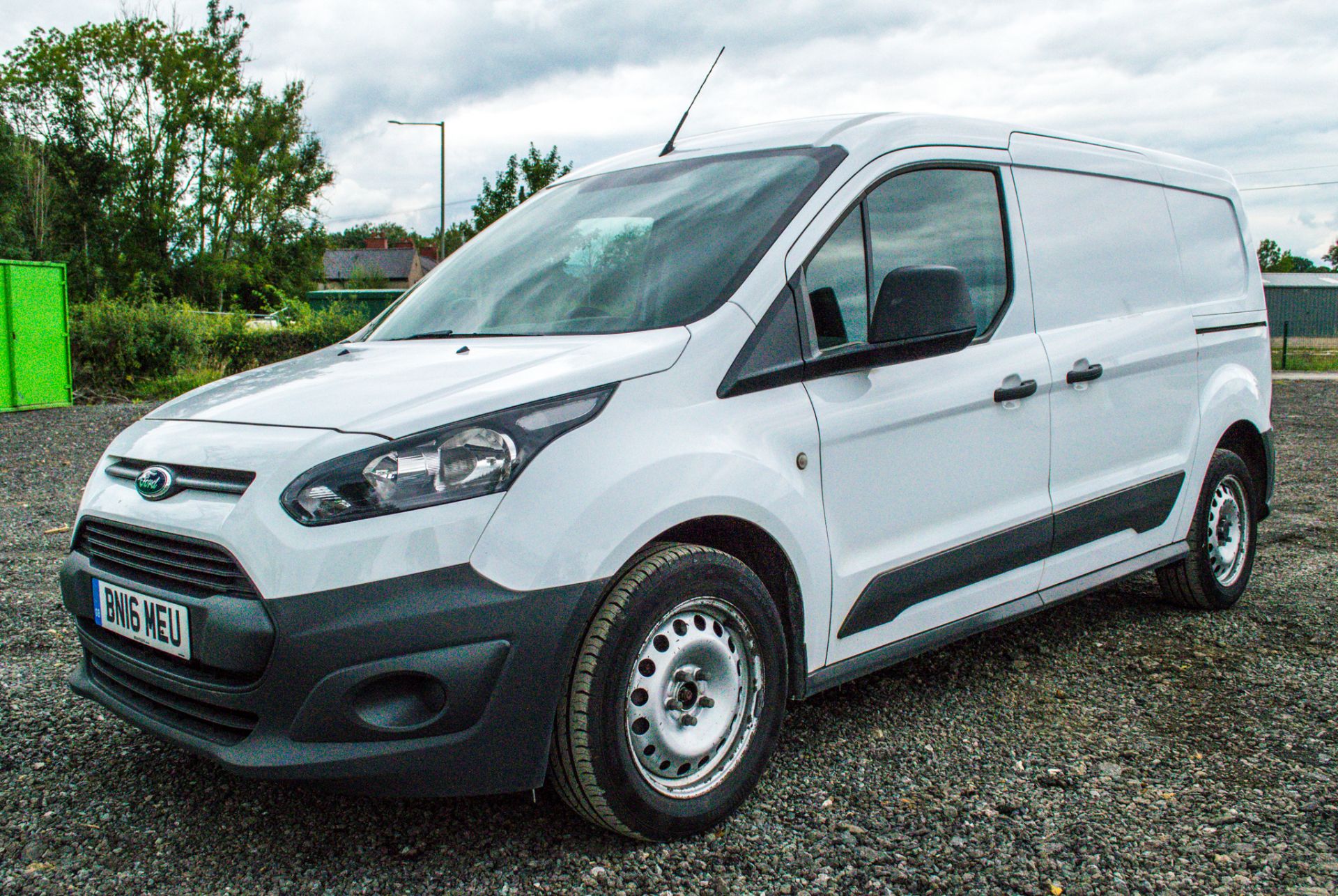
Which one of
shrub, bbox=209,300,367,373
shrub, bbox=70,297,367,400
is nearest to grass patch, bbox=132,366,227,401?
shrub, bbox=70,297,367,400

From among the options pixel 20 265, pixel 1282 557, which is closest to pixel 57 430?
pixel 20 265

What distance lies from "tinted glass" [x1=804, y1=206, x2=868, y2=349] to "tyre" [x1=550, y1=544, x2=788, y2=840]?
2.39ft

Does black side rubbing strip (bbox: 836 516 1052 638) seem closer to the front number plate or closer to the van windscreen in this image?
the van windscreen

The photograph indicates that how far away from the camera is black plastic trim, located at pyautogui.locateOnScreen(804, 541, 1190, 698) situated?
286 centimetres

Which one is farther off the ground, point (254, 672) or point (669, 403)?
point (669, 403)

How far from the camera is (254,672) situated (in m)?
2.15

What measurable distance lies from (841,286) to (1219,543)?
8.41ft

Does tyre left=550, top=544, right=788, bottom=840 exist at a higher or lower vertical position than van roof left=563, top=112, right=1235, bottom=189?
lower

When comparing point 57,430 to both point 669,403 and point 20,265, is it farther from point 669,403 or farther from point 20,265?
point 669,403

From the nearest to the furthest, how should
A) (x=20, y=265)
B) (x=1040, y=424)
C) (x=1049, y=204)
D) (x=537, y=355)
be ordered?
(x=537, y=355)
(x=1040, y=424)
(x=1049, y=204)
(x=20, y=265)

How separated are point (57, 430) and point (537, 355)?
10783 mm

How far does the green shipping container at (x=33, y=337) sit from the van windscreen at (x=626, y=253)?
11.9 m

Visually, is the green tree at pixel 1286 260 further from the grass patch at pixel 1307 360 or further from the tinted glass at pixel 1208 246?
the tinted glass at pixel 1208 246

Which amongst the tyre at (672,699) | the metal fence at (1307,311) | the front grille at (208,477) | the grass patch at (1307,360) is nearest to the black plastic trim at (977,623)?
the tyre at (672,699)
